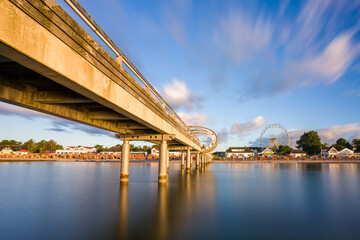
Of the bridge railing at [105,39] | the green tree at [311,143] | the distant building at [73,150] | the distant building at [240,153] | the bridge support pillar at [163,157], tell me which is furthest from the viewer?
the green tree at [311,143]

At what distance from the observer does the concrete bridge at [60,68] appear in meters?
5.47

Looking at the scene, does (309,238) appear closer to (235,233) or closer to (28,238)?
(235,233)

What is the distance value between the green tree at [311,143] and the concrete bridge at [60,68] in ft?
556

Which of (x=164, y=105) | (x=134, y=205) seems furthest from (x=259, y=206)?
(x=164, y=105)

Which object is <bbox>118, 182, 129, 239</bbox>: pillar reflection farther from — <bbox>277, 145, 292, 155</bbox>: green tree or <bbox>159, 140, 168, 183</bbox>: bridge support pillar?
<bbox>277, 145, 292, 155</bbox>: green tree

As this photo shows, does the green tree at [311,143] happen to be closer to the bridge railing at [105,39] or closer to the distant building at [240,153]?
the distant building at [240,153]

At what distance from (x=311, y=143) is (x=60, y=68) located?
182m

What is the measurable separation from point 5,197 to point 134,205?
35.2 ft

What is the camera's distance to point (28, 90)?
1083cm

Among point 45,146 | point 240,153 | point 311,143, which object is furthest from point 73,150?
point 311,143

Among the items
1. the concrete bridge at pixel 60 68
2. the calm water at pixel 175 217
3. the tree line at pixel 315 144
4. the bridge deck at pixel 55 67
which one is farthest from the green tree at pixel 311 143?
the bridge deck at pixel 55 67

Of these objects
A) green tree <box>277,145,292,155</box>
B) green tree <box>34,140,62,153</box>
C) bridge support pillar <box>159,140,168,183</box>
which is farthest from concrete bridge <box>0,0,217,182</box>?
green tree <box>34,140,62,153</box>

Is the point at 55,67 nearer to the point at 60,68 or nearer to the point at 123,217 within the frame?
the point at 60,68

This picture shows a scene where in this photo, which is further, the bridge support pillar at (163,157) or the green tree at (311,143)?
the green tree at (311,143)
